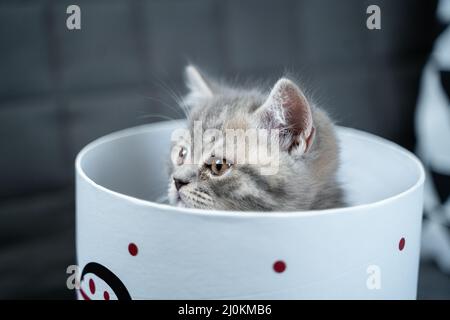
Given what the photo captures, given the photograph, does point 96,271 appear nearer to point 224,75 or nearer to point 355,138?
point 355,138

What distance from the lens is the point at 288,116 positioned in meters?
0.80

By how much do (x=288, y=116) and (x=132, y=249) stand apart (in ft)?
0.99

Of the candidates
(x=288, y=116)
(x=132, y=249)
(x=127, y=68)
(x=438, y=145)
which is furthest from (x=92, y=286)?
(x=438, y=145)

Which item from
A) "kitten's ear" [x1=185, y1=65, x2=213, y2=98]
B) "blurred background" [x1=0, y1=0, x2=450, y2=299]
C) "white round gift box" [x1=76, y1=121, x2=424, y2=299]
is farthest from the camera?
"blurred background" [x1=0, y1=0, x2=450, y2=299]

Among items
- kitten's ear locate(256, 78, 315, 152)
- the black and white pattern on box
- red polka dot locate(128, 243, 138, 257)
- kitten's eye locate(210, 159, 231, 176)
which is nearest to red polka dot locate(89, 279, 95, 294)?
red polka dot locate(128, 243, 138, 257)

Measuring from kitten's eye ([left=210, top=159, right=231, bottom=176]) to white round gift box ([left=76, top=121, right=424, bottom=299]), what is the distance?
0.18m

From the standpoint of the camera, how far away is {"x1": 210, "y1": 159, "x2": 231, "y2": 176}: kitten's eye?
81 centimetres

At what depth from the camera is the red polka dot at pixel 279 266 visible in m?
0.62

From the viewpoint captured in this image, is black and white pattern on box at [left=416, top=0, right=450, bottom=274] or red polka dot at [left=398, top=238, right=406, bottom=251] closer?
red polka dot at [left=398, top=238, right=406, bottom=251]

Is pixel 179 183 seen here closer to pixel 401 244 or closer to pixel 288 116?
pixel 288 116

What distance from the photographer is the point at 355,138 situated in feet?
3.31

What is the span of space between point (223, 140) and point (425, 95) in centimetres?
78

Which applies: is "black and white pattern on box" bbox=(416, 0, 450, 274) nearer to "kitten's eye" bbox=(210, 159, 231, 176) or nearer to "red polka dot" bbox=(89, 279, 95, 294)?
"kitten's eye" bbox=(210, 159, 231, 176)
